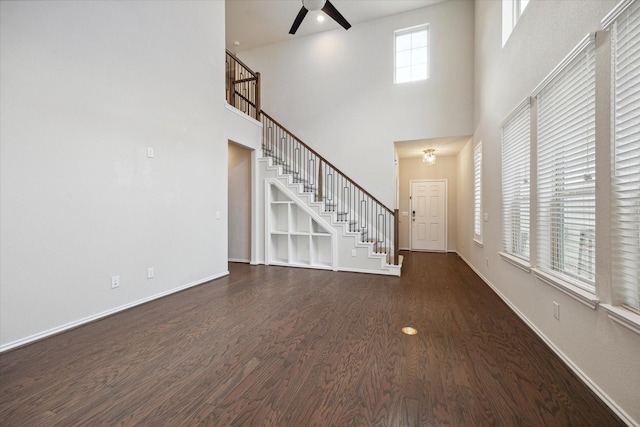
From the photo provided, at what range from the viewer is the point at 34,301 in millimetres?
2338

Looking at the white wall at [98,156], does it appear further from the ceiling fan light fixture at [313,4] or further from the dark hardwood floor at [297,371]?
the ceiling fan light fixture at [313,4]

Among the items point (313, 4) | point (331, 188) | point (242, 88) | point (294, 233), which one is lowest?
point (294, 233)

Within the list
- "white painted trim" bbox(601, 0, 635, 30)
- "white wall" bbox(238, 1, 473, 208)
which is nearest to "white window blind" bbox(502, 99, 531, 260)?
"white painted trim" bbox(601, 0, 635, 30)

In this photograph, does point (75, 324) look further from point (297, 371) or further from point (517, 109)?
point (517, 109)

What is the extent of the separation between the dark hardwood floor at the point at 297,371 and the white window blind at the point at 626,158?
2.57 feet

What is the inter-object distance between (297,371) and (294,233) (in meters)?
3.52

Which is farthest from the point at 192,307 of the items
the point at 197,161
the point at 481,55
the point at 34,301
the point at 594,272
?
the point at 481,55

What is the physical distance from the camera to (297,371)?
189cm

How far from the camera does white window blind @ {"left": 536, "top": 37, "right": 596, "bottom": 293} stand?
71.7 inches

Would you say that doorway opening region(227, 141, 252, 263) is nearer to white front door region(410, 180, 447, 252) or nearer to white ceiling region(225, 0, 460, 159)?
white ceiling region(225, 0, 460, 159)

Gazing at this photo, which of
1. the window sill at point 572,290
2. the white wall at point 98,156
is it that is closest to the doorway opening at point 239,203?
the white wall at point 98,156

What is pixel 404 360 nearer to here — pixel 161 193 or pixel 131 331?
pixel 131 331

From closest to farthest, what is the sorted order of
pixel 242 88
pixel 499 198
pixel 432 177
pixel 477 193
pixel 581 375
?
pixel 581 375 < pixel 499 198 < pixel 477 193 < pixel 242 88 < pixel 432 177

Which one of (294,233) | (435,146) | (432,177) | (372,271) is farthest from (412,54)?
(372,271)
